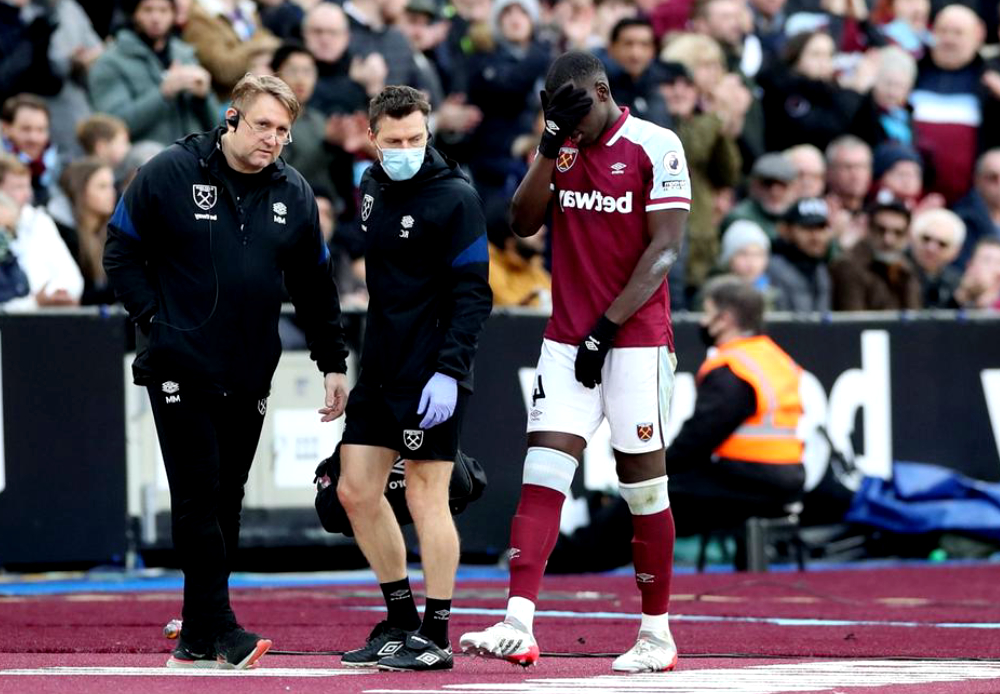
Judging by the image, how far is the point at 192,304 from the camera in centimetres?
777

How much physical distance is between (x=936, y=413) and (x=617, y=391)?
768 cm

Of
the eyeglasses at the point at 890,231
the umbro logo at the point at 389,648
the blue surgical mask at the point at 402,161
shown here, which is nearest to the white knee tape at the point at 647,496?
the umbro logo at the point at 389,648

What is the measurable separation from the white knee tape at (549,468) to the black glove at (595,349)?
0.31 metres

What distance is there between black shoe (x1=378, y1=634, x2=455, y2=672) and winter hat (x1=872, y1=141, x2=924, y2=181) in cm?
1134

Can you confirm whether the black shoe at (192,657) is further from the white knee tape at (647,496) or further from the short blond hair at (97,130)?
the short blond hair at (97,130)

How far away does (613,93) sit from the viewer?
1599 centimetres

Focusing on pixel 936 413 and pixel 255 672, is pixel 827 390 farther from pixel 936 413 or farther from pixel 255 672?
pixel 255 672

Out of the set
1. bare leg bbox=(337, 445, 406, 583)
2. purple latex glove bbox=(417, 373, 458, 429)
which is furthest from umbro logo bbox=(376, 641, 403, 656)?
purple latex glove bbox=(417, 373, 458, 429)

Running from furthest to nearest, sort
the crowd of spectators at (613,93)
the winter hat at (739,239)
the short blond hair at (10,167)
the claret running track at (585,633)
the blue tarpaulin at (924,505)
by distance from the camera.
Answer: the winter hat at (739,239) → the blue tarpaulin at (924,505) → the crowd of spectators at (613,93) → the short blond hair at (10,167) → the claret running track at (585,633)

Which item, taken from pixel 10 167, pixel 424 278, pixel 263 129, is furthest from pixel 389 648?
pixel 10 167

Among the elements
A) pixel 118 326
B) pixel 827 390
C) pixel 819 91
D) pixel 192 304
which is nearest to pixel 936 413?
pixel 827 390

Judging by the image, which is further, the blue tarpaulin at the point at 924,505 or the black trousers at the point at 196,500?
the blue tarpaulin at the point at 924,505

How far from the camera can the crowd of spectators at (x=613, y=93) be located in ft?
46.4

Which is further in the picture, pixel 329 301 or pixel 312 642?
pixel 312 642
